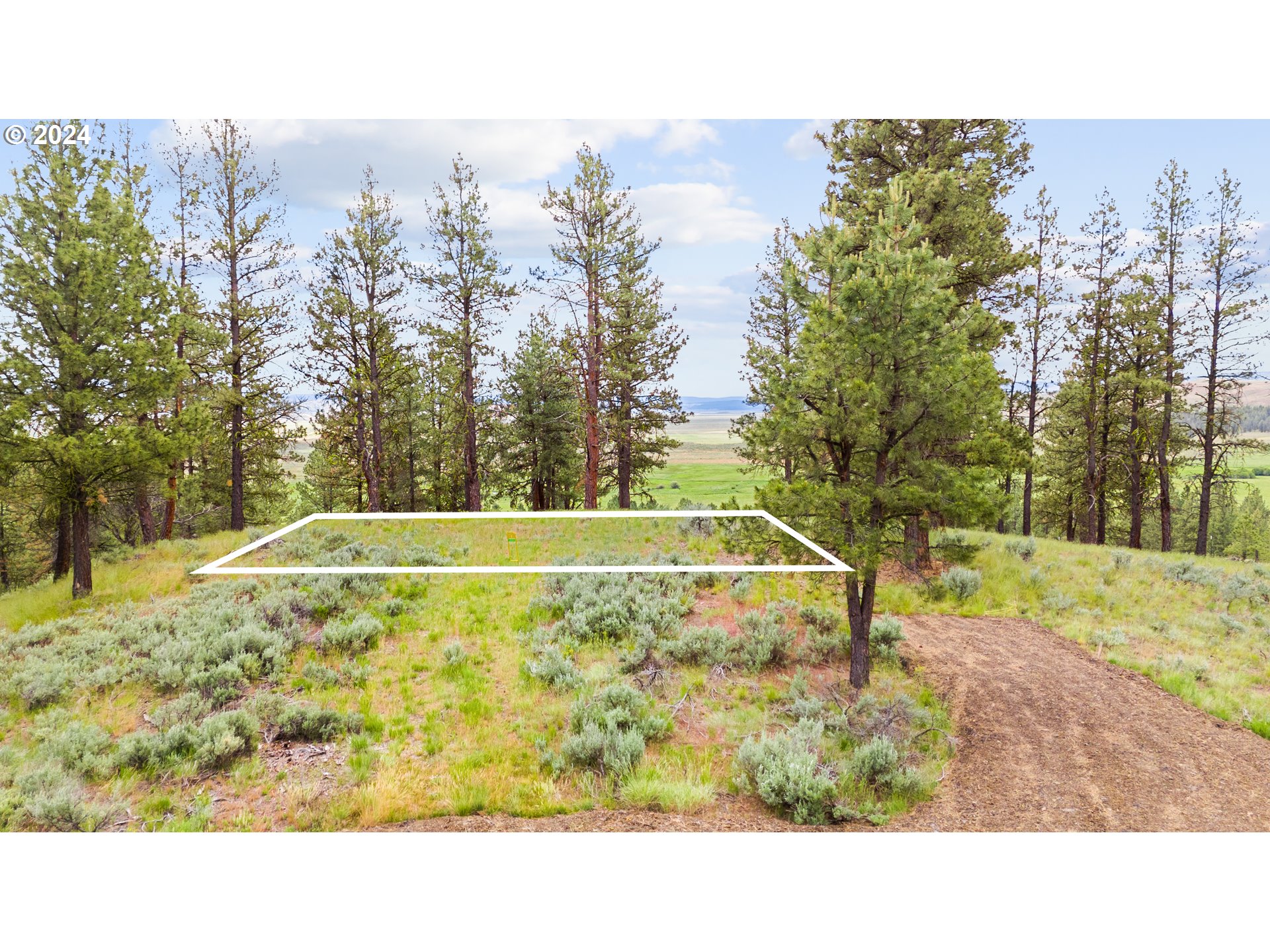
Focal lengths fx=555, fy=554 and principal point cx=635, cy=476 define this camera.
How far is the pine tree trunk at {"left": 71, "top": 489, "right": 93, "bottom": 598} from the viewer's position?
6.54 metres

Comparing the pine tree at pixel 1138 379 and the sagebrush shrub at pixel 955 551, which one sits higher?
the pine tree at pixel 1138 379

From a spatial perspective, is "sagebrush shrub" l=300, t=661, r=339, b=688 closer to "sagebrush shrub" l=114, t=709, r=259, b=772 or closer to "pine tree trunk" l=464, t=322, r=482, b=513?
"sagebrush shrub" l=114, t=709, r=259, b=772

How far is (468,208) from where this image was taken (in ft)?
25.9

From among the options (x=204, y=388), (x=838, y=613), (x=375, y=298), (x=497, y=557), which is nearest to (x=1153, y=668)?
(x=838, y=613)

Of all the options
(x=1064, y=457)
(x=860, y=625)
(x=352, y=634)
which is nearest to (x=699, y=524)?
(x=860, y=625)

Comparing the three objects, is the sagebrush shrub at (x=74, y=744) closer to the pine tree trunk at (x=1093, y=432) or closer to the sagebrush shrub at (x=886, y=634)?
the sagebrush shrub at (x=886, y=634)

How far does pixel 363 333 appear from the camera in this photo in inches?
329

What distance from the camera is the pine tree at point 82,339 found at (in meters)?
6.52

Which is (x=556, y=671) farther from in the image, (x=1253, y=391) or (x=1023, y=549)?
(x=1253, y=391)

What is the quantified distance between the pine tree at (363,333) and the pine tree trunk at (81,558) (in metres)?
3.15

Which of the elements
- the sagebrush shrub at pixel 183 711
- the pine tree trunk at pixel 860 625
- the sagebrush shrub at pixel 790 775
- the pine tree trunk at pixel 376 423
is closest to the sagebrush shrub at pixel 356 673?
the sagebrush shrub at pixel 183 711

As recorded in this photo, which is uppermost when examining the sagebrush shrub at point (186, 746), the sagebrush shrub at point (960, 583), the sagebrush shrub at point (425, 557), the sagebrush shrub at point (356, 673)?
the sagebrush shrub at point (425, 557)

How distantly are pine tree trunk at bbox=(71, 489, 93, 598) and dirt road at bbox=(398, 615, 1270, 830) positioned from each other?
5451 millimetres
